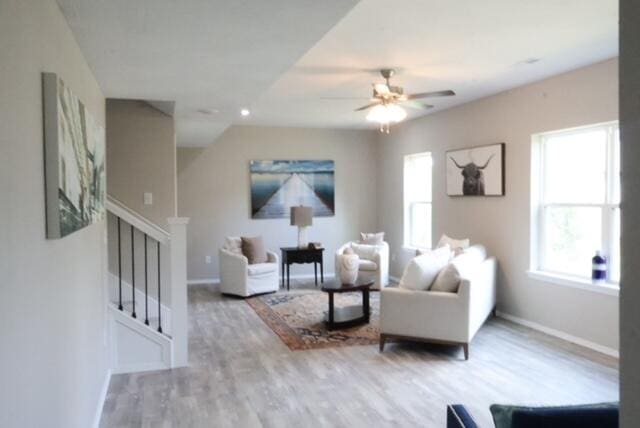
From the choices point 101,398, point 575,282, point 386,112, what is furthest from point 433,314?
point 101,398

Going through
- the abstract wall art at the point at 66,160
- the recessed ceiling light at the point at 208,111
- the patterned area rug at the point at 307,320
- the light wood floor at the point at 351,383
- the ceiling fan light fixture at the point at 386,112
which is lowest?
the light wood floor at the point at 351,383

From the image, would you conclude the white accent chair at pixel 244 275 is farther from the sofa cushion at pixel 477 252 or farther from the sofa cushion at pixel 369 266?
the sofa cushion at pixel 477 252

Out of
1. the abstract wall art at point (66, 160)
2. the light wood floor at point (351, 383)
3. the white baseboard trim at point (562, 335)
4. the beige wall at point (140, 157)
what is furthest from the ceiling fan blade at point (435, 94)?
the abstract wall art at point (66, 160)

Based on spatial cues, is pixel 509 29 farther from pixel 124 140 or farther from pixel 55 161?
pixel 124 140

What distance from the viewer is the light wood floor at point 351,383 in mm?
3246

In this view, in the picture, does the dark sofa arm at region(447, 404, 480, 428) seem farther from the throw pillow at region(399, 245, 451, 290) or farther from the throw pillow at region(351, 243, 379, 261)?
the throw pillow at region(351, 243, 379, 261)

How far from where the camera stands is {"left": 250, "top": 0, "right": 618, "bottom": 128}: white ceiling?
318cm

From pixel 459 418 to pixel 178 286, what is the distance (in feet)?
10.2

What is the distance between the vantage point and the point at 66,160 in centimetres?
197

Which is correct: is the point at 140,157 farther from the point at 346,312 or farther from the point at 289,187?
the point at 289,187

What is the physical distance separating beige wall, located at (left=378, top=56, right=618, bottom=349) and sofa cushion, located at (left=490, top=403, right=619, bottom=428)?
3.64 m

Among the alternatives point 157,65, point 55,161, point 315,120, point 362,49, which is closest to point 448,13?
point 362,49

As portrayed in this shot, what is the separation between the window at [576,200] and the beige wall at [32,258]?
14.2ft

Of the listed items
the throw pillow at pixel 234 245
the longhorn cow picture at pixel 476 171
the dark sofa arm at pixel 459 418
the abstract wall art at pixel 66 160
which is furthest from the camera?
the throw pillow at pixel 234 245
